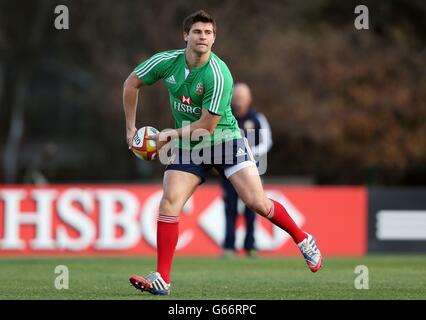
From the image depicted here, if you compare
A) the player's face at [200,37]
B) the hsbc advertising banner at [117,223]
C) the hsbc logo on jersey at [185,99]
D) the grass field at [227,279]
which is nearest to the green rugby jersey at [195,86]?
the hsbc logo on jersey at [185,99]

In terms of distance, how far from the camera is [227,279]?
1122 cm

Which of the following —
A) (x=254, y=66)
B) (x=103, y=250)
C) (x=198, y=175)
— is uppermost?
(x=254, y=66)

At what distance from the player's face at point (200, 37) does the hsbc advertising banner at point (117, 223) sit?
8.43m

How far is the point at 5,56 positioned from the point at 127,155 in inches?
176

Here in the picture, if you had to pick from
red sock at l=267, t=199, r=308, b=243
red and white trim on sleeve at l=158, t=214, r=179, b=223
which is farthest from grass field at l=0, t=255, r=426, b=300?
red and white trim on sleeve at l=158, t=214, r=179, b=223

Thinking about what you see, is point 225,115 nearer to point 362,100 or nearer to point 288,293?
point 288,293

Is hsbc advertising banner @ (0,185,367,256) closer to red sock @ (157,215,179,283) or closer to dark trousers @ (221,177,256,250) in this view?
dark trousers @ (221,177,256,250)

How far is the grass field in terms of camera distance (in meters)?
9.46

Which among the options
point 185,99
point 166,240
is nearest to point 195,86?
point 185,99

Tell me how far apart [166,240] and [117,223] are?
26.7 feet

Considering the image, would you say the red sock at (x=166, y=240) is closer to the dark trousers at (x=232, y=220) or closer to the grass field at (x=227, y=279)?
the grass field at (x=227, y=279)

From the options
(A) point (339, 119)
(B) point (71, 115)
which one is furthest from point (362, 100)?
(B) point (71, 115)

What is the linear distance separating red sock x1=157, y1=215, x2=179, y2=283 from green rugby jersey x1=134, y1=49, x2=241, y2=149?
66 cm

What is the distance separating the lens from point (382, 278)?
11320mm
